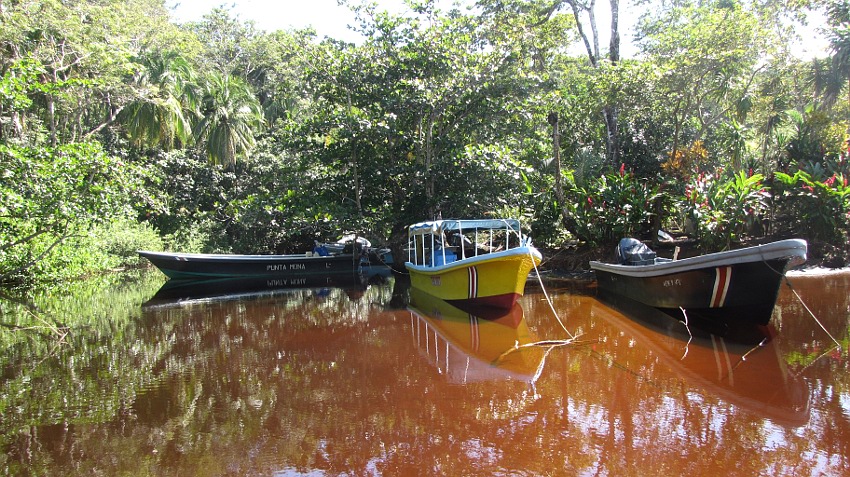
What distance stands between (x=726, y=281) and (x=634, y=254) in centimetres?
280

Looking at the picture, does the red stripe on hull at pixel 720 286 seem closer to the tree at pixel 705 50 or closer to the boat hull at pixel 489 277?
the boat hull at pixel 489 277

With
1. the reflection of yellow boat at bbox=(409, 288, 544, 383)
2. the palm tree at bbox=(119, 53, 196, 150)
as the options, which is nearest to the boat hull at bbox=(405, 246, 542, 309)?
the reflection of yellow boat at bbox=(409, 288, 544, 383)

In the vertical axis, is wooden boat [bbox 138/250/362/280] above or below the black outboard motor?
below

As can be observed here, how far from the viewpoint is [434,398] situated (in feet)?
17.2

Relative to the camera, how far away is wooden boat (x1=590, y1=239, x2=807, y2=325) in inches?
277

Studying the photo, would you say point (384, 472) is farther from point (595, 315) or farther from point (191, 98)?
point (191, 98)

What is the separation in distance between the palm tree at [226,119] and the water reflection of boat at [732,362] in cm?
1869

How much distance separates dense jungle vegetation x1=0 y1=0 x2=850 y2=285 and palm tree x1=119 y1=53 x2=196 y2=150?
9 cm

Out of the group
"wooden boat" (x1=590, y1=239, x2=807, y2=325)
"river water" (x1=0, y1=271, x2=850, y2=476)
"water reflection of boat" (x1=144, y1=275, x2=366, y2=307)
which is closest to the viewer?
"river water" (x1=0, y1=271, x2=850, y2=476)

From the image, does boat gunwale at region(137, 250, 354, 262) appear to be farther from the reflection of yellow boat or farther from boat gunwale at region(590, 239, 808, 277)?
boat gunwale at region(590, 239, 808, 277)

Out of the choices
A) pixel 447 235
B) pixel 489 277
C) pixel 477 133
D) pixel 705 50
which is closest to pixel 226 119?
pixel 477 133

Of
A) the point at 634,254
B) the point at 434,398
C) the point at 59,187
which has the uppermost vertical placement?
the point at 59,187

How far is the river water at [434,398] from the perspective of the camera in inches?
155

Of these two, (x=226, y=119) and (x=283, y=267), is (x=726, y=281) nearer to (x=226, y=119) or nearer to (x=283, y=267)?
(x=283, y=267)
